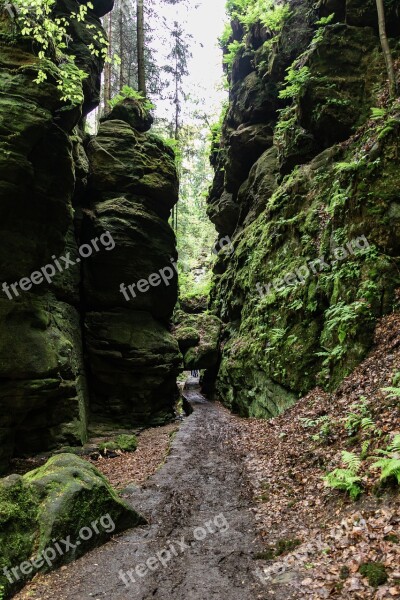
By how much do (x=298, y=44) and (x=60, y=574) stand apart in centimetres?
2332

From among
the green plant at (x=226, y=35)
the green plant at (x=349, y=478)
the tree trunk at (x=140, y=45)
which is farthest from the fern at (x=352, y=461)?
the green plant at (x=226, y=35)

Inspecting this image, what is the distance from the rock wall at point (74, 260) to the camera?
33.0 feet

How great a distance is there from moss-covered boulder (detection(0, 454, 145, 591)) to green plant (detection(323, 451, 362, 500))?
12.4 feet

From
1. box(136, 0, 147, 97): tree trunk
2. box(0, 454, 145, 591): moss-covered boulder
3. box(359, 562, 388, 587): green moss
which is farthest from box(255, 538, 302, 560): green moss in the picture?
box(136, 0, 147, 97): tree trunk

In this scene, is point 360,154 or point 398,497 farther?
point 360,154

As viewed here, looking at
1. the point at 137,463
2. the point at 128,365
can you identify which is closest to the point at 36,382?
the point at 137,463

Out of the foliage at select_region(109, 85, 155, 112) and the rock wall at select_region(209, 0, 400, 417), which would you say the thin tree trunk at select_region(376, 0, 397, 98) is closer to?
the rock wall at select_region(209, 0, 400, 417)

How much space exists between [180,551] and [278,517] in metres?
1.83

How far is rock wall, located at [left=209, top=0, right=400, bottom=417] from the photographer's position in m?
10.3

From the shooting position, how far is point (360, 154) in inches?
477

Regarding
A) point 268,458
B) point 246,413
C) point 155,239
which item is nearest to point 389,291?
point 268,458

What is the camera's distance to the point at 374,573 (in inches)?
161

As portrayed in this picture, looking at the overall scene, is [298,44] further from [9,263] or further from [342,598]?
[342,598]

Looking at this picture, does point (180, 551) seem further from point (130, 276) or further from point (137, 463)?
point (130, 276)
